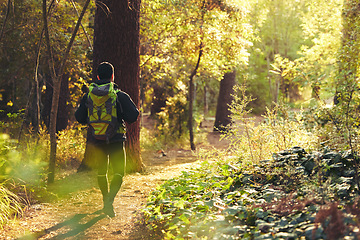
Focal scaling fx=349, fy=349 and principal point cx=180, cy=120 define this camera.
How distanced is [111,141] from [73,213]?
1313 mm

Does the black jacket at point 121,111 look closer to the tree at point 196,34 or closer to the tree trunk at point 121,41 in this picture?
the tree trunk at point 121,41

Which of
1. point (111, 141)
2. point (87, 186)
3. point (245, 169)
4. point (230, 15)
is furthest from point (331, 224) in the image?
point (230, 15)

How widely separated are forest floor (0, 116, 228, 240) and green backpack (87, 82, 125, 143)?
123cm

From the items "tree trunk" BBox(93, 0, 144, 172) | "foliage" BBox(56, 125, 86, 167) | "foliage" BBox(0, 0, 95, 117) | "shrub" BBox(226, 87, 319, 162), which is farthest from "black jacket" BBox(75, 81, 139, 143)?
"foliage" BBox(0, 0, 95, 117)

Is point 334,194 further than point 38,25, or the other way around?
point 38,25

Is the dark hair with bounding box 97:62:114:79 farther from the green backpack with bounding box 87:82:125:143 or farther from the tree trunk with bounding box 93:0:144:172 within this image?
the tree trunk with bounding box 93:0:144:172

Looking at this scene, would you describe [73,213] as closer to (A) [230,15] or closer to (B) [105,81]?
(B) [105,81]

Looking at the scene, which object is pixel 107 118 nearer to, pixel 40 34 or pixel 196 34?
pixel 40 34

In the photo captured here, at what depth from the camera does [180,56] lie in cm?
1524

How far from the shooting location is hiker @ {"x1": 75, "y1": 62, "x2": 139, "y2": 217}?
5.16 metres

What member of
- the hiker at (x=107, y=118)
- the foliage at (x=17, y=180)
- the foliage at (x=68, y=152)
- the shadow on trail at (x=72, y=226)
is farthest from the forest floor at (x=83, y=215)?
the foliage at (x=68, y=152)

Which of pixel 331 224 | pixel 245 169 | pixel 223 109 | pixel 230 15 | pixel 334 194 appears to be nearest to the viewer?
pixel 331 224

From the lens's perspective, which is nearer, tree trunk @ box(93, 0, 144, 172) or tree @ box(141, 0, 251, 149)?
tree trunk @ box(93, 0, 144, 172)

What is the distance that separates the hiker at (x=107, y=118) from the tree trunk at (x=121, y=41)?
258 centimetres
